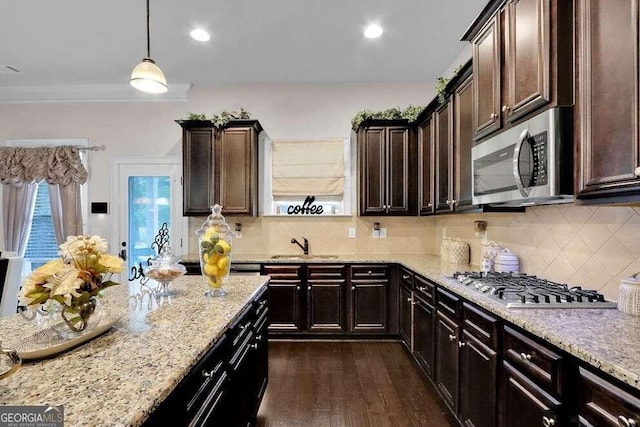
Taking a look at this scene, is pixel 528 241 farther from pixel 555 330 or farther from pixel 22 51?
pixel 22 51

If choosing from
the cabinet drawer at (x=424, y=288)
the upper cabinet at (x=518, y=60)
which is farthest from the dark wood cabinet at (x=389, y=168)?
the upper cabinet at (x=518, y=60)

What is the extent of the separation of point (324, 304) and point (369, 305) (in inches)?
19.6

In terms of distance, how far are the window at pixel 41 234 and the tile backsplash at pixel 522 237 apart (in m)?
1.94

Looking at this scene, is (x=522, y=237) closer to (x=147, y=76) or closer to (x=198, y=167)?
(x=147, y=76)

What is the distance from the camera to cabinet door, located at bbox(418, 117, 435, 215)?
3.45 metres

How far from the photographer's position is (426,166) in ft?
11.9

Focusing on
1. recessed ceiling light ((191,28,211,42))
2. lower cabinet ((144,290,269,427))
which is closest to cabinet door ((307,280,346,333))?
lower cabinet ((144,290,269,427))

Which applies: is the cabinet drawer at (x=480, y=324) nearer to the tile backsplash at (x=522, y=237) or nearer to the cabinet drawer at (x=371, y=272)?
the tile backsplash at (x=522, y=237)

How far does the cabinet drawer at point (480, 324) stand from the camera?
1.66 m

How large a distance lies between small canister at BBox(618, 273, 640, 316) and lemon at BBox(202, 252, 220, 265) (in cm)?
198

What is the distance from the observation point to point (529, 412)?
137 centimetres

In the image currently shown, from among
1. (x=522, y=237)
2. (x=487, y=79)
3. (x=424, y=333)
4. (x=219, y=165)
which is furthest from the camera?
(x=219, y=165)

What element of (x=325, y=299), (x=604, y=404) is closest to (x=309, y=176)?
(x=325, y=299)

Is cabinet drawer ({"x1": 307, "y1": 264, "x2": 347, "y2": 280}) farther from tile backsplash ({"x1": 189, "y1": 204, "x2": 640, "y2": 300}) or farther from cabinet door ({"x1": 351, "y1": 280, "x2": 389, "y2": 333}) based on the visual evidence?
tile backsplash ({"x1": 189, "y1": 204, "x2": 640, "y2": 300})
